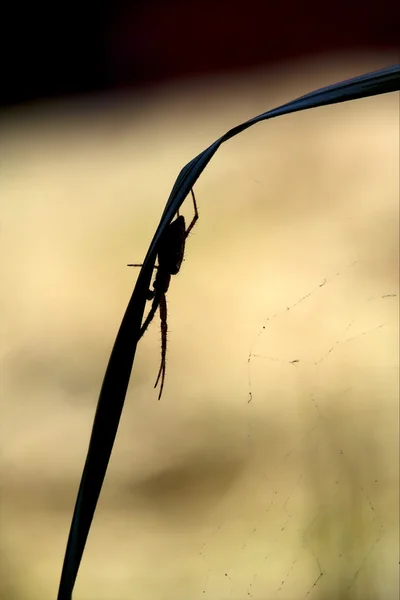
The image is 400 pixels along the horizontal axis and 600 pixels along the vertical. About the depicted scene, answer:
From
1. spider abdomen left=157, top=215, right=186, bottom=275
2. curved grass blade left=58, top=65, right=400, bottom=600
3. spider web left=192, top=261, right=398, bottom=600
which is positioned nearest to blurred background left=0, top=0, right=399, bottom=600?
spider web left=192, top=261, right=398, bottom=600

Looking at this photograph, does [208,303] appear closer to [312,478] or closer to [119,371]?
[312,478]

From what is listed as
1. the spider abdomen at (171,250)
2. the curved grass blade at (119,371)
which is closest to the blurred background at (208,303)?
the spider abdomen at (171,250)

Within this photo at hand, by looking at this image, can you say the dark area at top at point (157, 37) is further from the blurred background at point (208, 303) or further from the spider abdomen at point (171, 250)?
the spider abdomen at point (171, 250)

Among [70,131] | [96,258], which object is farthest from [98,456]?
[70,131]

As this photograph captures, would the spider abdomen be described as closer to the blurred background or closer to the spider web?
the blurred background

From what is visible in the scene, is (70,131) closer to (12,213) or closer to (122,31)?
(122,31)

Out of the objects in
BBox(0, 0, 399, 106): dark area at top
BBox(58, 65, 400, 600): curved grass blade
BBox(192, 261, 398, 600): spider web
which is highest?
BBox(0, 0, 399, 106): dark area at top

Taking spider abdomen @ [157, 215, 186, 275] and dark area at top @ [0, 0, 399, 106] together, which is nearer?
spider abdomen @ [157, 215, 186, 275]
